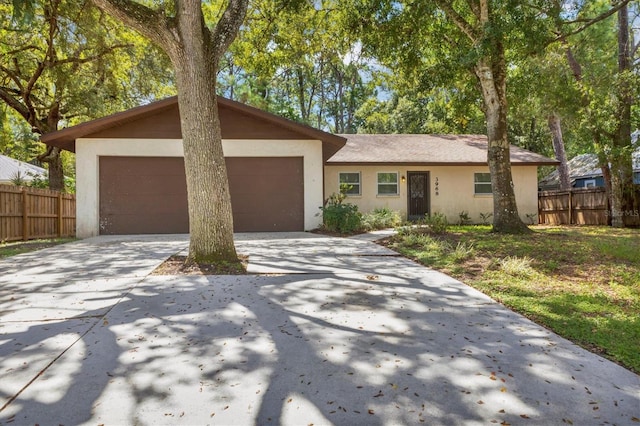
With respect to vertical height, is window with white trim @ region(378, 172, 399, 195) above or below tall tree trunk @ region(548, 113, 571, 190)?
below

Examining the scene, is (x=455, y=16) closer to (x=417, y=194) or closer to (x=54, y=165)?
(x=417, y=194)

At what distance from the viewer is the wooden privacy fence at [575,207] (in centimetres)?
1627

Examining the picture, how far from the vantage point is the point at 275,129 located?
12.7 m

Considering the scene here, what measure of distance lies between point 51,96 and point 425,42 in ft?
53.2

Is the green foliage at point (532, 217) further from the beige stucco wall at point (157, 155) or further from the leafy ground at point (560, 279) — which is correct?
the beige stucco wall at point (157, 155)

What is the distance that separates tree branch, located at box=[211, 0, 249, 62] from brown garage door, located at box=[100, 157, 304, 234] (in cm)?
622

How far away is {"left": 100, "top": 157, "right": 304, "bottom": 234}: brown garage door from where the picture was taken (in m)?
12.1

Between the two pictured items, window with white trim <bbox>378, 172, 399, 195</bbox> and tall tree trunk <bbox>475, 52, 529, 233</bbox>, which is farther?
window with white trim <bbox>378, 172, 399, 195</bbox>

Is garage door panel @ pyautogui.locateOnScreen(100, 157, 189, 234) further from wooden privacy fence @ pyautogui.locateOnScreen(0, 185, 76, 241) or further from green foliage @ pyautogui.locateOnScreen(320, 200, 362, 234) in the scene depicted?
green foliage @ pyautogui.locateOnScreen(320, 200, 362, 234)

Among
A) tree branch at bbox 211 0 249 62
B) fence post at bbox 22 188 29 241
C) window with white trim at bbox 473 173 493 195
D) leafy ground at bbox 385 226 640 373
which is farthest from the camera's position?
window with white trim at bbox 473 173 493 195

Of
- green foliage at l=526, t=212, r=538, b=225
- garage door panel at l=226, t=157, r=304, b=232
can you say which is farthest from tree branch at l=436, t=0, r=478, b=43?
green foliage at l=526, t=212, r=538, b=225

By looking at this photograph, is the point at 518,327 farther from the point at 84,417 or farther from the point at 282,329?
the point at 84,417

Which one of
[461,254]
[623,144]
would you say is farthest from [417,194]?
[461,254]

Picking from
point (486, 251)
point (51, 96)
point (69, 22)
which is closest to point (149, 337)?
point (486, 251)
